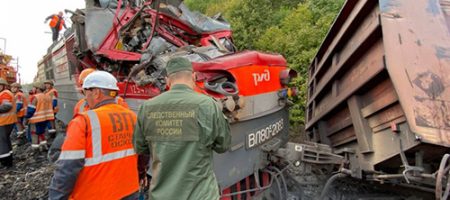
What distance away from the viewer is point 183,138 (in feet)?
6.79

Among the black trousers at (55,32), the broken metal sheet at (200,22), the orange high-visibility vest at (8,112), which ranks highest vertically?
the black trousers at (55,32)

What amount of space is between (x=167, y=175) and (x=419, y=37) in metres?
1.84

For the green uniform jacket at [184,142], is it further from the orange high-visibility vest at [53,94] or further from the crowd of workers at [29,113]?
the orange high-visibility vest at [53,94]

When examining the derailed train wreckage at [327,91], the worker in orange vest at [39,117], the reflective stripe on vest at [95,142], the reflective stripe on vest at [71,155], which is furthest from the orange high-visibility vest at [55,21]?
the reflective stripe on vest at [71,155]

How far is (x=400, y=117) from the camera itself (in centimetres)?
239

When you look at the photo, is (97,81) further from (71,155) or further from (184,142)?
(184,142)

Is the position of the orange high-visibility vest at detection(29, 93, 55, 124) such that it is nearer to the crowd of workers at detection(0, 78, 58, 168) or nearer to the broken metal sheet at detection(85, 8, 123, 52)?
the crowd of workers at detection(0, 78, 58, 168)

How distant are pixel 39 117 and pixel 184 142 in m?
6.50

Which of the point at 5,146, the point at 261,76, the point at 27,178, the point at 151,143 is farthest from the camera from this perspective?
the point at 5,146

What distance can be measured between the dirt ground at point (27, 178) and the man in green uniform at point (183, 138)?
3004 mm

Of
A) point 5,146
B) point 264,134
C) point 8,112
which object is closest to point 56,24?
point 8,112

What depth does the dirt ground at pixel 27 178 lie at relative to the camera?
4651mm

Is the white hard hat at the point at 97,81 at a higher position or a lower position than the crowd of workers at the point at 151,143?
higher

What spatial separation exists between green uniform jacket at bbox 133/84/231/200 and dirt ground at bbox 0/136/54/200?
300 centimetres
